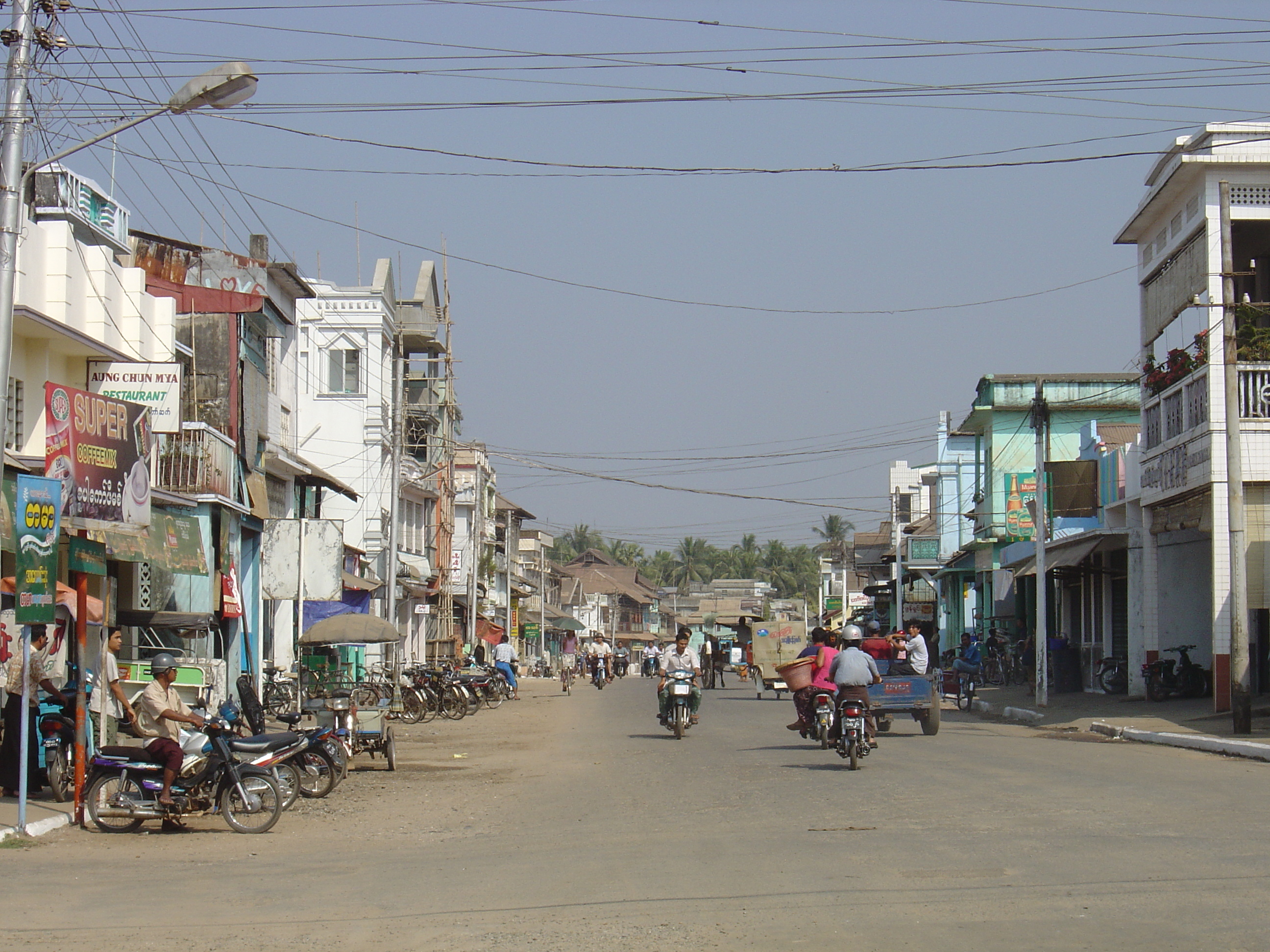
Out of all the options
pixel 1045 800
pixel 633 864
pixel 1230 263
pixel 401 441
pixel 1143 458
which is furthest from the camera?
pixel 401 441

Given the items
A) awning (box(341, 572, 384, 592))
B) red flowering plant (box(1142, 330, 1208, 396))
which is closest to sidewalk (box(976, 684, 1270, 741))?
red flowering plant (box(1142, 330, 1208, 396))

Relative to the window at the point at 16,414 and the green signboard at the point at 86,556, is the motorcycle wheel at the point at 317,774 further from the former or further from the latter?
the window at the point at 16,414

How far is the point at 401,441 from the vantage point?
34562 millimetres

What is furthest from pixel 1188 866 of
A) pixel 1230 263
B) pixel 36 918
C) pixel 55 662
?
pixel 1230 263

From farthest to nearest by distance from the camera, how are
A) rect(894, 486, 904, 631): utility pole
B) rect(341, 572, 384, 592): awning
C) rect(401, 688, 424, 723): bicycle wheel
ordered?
rect(894, 486, 904, 631): utility pole, rect(341, 572, 384, 592): awning, rect(401, 688, 424, 723): bicycle wheel

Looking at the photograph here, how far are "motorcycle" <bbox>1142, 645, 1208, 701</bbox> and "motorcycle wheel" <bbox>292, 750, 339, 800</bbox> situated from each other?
17.1 meters

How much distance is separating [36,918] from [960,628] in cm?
5040

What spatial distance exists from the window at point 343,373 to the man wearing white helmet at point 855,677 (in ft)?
104

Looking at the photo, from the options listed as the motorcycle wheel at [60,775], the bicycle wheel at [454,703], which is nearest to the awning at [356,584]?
the bicycle wheel at [454,703]

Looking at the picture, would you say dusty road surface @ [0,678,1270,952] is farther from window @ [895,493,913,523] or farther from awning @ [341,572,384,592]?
window @ [895,493,913,523]

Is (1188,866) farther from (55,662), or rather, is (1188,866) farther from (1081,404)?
(1081,404)

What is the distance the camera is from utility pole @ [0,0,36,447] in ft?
38.9

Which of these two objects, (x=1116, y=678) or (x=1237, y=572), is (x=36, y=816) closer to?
(x=1237, y=572)

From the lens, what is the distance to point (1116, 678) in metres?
28.7
